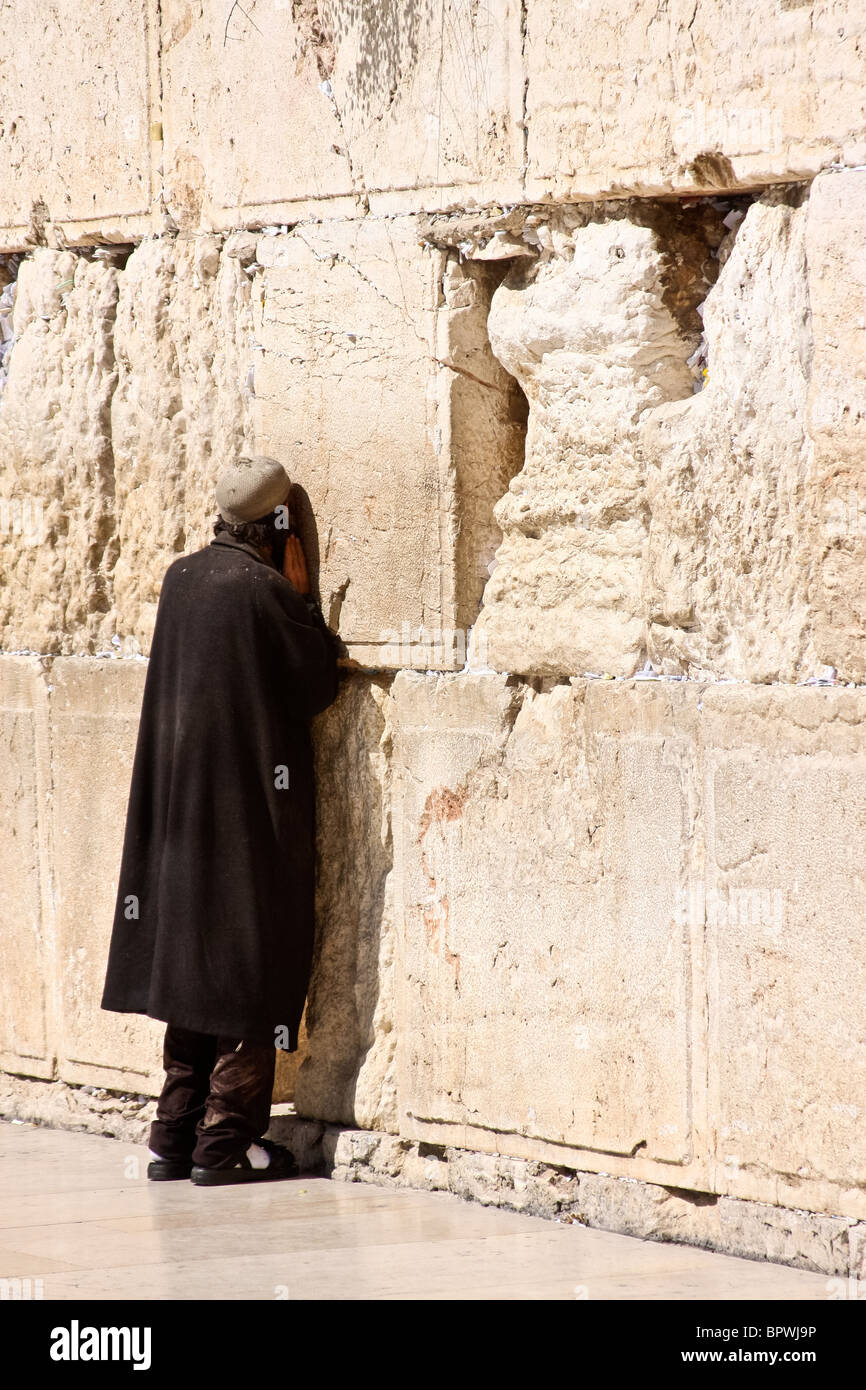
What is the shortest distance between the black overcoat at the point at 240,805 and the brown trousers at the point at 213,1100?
10cm

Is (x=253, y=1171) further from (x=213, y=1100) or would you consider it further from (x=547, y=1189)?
(x=547, y=1189)

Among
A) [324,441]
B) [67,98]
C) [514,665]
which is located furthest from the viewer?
[67,98]

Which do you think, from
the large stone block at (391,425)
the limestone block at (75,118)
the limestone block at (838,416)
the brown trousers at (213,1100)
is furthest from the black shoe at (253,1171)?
the limestone block at (75,118)

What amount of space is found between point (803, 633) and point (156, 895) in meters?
1.85

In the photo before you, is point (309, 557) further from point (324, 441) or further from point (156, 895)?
point (156, 895)

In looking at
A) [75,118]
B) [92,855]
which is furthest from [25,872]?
[75,118]

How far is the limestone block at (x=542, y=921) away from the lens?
456cm

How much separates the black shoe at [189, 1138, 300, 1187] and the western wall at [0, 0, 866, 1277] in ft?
0.31

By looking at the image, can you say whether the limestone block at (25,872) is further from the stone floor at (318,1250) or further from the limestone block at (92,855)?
the stone floor at (318,1250)

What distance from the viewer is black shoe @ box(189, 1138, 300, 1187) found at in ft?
17.0

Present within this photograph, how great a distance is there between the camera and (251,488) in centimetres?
516

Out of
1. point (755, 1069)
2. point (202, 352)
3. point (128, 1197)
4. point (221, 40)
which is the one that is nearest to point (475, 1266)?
point (755, 1069)

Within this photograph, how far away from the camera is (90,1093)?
591 centimetres

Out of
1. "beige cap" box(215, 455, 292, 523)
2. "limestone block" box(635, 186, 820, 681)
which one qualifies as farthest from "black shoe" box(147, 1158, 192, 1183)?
"limestone block" box(635, 186, 820, 681)
